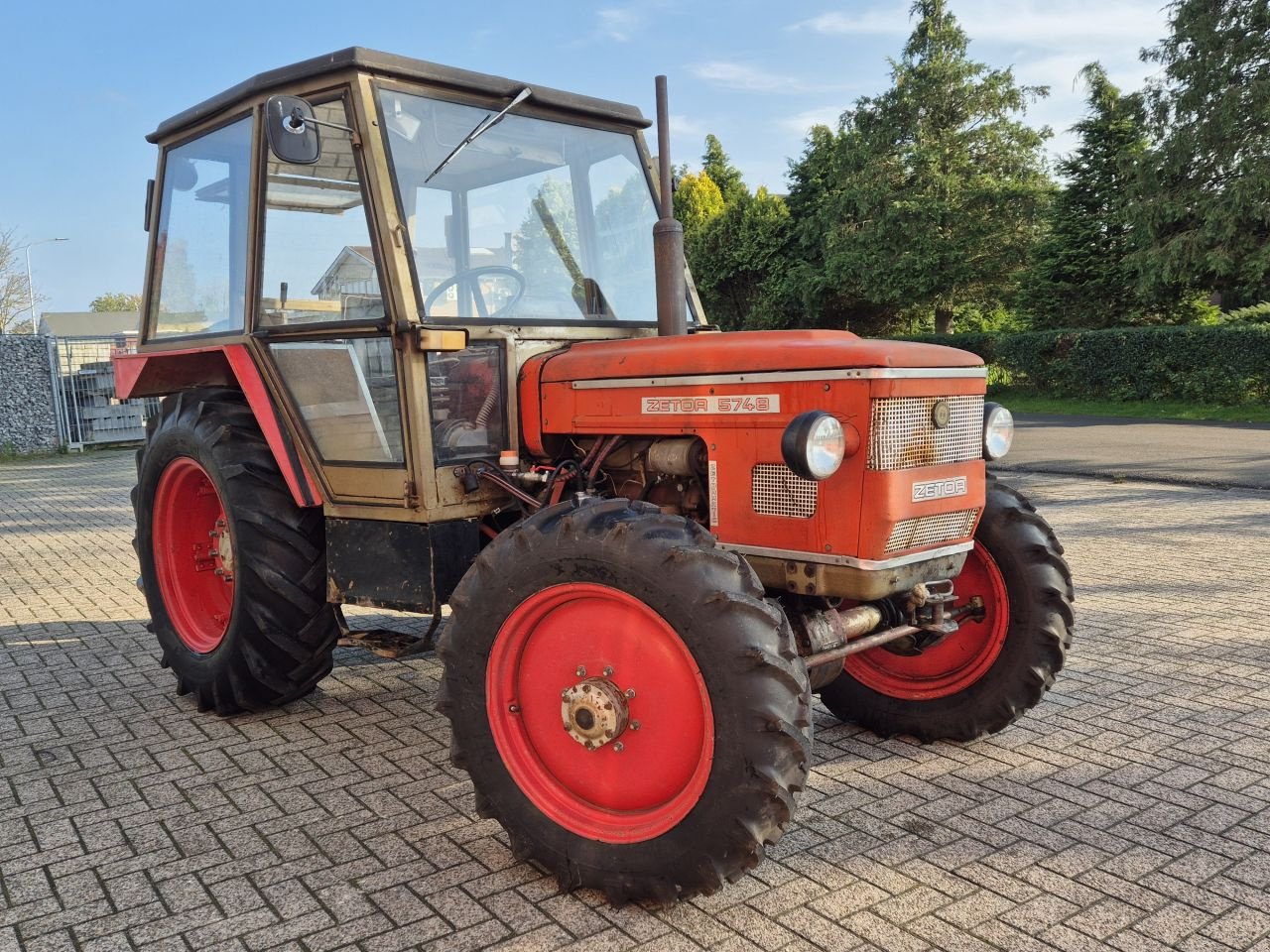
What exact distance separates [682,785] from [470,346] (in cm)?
171

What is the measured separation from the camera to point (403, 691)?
14.7 feet

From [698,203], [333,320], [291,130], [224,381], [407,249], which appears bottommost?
[224,381]

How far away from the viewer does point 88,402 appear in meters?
17.6

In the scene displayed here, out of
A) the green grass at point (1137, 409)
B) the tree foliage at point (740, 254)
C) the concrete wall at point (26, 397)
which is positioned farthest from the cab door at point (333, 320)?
the tree foliage at point (740, 254)

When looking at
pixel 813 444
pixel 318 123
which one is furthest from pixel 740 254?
pixel 813 444

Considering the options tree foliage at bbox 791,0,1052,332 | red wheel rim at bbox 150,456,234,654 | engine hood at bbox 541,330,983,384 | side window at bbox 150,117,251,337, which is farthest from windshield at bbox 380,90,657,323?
tree foliage at bbox 791,0,1052,332

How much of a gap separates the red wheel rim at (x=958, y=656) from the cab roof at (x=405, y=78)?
7.44 feet

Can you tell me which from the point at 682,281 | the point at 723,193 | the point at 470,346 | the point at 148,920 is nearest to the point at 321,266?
the point at 470,346

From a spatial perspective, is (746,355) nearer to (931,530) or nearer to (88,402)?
(931,530)

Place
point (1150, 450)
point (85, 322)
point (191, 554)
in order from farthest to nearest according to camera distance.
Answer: point (85, 322)
point (1150, 450)
point (191, 554)

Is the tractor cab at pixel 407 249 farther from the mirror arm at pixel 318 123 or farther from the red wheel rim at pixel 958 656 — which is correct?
the red wheel rim at pixel 958 656

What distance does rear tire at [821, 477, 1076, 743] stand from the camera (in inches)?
140

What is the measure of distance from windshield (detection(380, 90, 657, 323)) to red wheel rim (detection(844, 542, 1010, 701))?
63.2 inches

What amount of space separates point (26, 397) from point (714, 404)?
1748 centimetres
